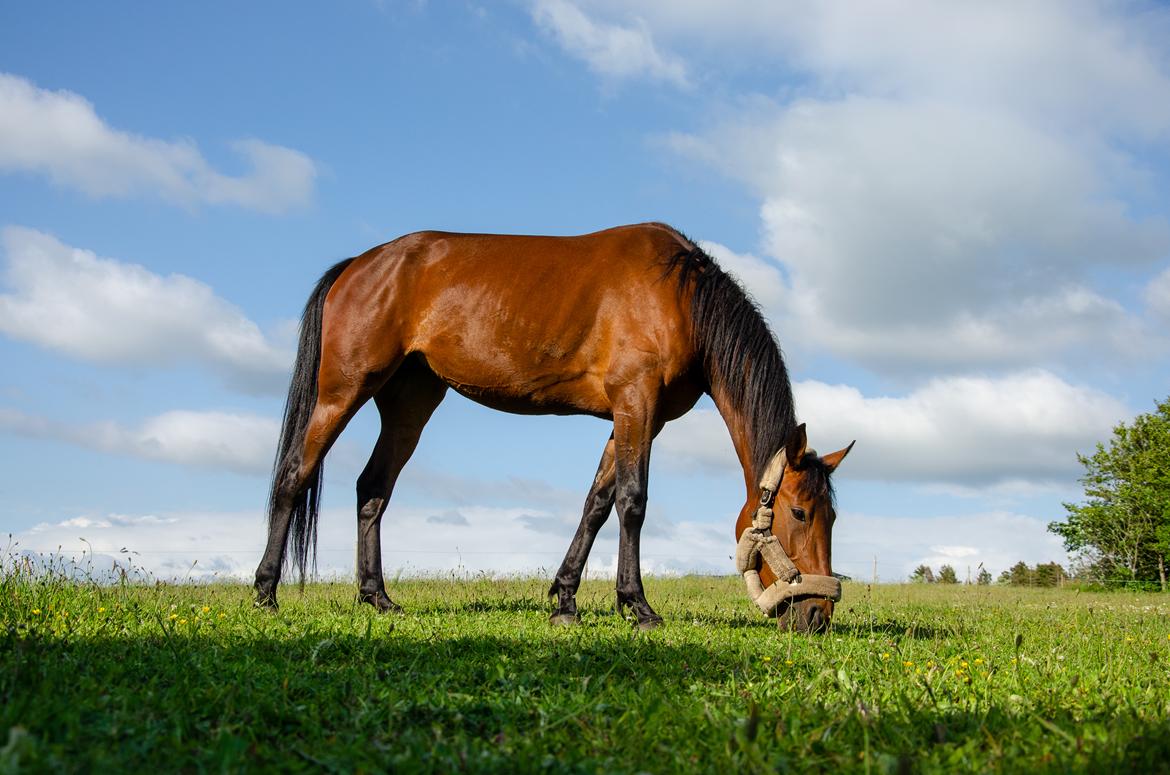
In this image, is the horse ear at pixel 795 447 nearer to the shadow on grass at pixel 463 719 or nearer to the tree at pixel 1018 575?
the shadow on grass at pixel 463 719

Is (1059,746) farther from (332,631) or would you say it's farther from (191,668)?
(332,631)

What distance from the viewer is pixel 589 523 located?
7824 mm

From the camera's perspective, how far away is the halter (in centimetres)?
688

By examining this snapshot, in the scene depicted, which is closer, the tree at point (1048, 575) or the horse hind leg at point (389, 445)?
the horse hind leg at point (389, 445)

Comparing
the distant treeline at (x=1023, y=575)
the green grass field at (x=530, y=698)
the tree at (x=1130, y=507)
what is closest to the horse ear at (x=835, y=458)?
the green grass field at (x=530, y=698)

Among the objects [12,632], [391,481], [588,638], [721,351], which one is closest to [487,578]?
[391,481]

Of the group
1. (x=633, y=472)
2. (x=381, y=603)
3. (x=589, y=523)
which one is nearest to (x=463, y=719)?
(x=633, y=472)

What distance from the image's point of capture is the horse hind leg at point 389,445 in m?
8.65

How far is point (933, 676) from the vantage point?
4793 millimetres

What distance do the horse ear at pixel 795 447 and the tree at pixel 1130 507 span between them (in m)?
40.3

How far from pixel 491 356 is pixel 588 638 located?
10.4ft

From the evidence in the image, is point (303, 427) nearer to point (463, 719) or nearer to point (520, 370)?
point (520, 370)

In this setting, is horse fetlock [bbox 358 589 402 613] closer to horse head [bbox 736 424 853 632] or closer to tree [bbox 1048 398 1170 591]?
horse head [bbox 736 424 853 632]

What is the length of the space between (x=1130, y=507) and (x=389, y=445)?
43.7 m
